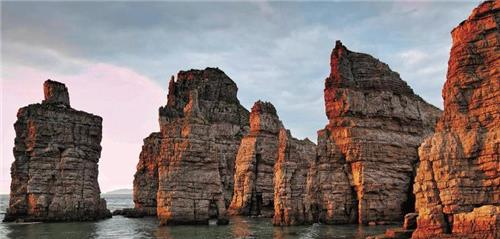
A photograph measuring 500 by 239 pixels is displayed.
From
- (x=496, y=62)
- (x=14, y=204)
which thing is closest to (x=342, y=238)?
(x=496, y=62)

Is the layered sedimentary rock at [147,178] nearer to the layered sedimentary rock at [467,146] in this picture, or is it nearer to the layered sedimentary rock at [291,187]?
the layered sedimentary rock at [291,187]

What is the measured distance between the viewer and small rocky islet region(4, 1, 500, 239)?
102ft

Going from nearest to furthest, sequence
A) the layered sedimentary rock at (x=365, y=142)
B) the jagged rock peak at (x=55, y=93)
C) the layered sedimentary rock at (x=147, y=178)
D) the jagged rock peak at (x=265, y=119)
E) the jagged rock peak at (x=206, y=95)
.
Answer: the layered sedimentary rock at (x=365, y=142)
the jagged rock peak at (x=55, y=93)
the jagged rock peak at (x=265, y=119)
the layered sedimentary rock at (x=147, y=178)
the jagged rock peak at (x=206, y=95)

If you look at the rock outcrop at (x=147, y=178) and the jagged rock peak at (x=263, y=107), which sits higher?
the jagged rock peak at (x=263, y=107)

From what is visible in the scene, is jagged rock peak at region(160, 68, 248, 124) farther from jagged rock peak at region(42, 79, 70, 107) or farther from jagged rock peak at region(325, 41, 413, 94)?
jagged rock peak at region(325, 41, 413, 94)

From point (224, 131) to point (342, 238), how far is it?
62.8 meters

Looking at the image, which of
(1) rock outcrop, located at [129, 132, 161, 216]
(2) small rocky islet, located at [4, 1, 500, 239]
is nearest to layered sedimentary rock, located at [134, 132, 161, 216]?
(1) rock outcrop, located at [129, 132, 161, 216]

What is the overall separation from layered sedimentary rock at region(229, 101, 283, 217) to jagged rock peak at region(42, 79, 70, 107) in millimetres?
25487

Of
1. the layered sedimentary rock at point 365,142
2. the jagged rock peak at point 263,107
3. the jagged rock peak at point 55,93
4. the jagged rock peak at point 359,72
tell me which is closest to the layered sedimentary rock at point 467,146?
the layered sedimentary rock at point 365,142

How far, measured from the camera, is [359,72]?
6134cm

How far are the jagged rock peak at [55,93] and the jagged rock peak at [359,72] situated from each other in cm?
3646

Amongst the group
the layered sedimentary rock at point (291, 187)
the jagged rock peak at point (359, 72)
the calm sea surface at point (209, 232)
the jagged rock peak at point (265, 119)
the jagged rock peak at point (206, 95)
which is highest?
the jagged rock peak at point (206, 95)

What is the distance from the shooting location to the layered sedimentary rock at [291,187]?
176 feet

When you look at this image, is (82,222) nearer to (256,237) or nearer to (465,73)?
(256,237)
